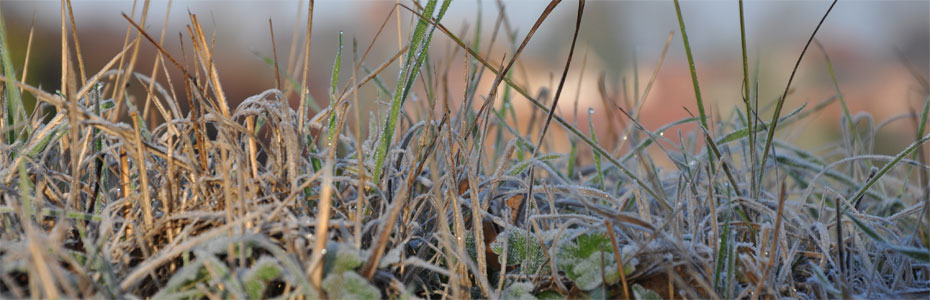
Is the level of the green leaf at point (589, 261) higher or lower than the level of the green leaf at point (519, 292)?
higher

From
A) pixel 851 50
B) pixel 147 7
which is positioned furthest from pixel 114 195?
pixel 851 50

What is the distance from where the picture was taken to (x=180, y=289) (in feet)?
1.47

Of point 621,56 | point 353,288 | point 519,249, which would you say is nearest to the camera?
point 353,288

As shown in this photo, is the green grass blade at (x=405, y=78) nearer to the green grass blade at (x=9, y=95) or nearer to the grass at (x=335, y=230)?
the grass at (x=335, y=230)

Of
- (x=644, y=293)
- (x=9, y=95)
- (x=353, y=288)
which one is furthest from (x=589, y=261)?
(x=9, y=95)

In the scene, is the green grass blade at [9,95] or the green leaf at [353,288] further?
the green grass blade at [9,95]

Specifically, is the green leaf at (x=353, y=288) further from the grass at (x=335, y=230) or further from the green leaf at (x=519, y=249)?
the green leaf at (x=519, y=249)

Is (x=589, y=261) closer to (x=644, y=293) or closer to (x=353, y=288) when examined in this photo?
(x=644, y=293)

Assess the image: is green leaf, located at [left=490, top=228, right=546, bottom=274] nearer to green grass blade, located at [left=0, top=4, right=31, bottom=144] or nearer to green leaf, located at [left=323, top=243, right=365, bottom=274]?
Answer: green leaf, located at [left=323, top=243, right=365, bottom=274]

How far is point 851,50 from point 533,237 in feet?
51.6

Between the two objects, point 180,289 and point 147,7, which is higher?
point 147,7

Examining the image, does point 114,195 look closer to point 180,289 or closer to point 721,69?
point 180,289

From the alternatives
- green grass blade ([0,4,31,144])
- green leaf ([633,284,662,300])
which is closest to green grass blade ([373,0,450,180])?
green leaf ([633,284,662,300])

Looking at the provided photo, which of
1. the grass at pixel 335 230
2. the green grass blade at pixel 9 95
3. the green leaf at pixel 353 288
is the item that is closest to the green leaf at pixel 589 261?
the grass at pixel 335 230
